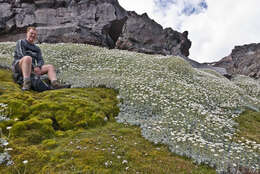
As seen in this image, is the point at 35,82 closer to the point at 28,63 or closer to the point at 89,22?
the point at 28,63

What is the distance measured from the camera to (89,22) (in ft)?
123

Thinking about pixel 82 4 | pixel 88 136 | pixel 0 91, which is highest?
pixel 82 4

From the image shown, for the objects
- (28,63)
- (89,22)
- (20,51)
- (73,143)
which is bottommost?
(73,143)

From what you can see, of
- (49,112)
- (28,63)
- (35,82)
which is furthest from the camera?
(35,82)

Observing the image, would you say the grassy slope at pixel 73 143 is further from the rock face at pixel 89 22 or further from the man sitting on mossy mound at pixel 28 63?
the rock face at pixel 89 22

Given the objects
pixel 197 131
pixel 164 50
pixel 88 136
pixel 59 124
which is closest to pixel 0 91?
pixel 59 124

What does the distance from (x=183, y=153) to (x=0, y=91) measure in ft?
26.5

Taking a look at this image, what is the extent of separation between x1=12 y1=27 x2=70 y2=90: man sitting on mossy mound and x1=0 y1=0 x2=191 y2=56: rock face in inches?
937

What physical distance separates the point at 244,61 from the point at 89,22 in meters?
37.4

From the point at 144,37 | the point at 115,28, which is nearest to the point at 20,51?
the point at 144,37

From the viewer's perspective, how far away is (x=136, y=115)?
9.55m

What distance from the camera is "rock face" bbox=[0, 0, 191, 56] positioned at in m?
36.8

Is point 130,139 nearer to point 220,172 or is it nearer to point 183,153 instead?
point 183,153

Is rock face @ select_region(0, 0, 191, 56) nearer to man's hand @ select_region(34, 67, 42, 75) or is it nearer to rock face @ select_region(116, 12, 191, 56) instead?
rock face @ select_region(116, 12, 191, 56)
